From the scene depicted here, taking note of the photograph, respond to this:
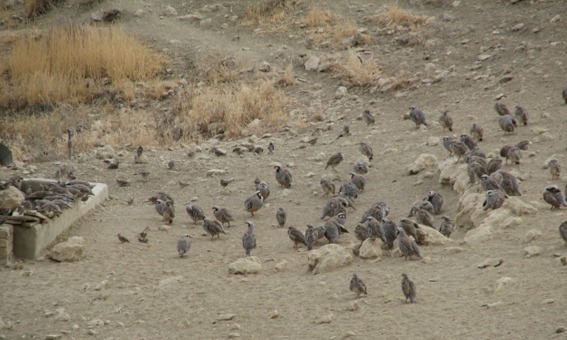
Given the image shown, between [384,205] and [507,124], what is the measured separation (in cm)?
339

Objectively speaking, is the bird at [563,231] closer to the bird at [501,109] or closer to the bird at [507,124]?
the bird at [507,124]

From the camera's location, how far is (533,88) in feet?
56.9

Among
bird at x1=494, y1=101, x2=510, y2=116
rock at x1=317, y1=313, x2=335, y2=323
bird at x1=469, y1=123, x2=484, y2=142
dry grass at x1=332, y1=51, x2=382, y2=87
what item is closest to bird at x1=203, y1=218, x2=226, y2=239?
rock at x1=317, y1=313, x2=335, y2=323

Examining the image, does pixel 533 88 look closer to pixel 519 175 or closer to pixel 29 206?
pixel 519 175

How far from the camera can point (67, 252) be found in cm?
1143

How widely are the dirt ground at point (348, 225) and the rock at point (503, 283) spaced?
0.04 metres

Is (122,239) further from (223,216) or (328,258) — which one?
(328,258)

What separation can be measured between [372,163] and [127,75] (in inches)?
339

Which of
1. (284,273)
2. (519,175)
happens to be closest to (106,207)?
(284,273)

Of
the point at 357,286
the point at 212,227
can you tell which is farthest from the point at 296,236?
the point at 357,286

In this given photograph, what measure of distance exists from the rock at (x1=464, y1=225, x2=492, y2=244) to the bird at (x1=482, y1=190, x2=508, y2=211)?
0.43m

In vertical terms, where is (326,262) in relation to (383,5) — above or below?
below

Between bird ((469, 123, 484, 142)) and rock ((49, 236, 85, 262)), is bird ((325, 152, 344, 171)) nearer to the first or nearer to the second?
bird ((469, 123, 484, 142))

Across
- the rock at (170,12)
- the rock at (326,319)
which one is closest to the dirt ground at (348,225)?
the rock at (326,319)
